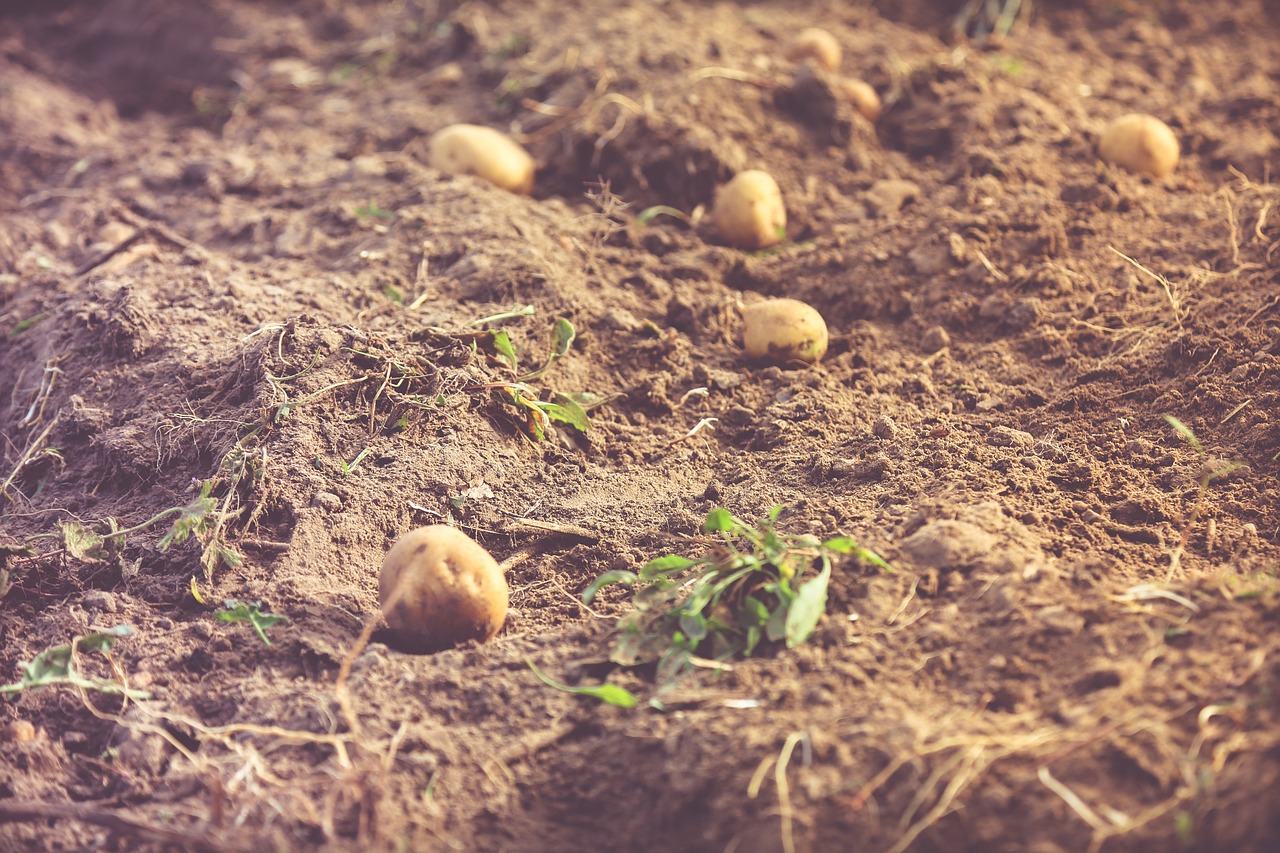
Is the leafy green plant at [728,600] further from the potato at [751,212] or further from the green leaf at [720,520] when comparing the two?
the potato at [751,212]

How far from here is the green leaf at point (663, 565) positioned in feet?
7.95

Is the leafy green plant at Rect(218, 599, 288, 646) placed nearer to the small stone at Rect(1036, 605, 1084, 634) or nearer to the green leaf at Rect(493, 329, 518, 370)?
the green leaf at Rect(493, 329, 518, 370)

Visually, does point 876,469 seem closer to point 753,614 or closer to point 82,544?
point 753,614

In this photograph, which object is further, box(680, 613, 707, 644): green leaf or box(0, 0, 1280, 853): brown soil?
box(680, 613, 707, 644): green leaf

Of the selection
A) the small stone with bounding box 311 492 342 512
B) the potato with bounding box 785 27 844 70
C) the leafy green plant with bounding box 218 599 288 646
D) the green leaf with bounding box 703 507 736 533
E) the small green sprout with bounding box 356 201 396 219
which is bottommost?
the leafy green plant with bounding box 218 599 288 646

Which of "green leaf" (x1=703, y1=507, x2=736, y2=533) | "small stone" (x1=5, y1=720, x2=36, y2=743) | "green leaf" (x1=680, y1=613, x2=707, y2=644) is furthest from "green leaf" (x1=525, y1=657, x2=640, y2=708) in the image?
"small stone" (x1=5, y1=720, x2=36, y2=743)

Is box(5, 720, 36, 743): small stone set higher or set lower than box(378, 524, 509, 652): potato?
lower

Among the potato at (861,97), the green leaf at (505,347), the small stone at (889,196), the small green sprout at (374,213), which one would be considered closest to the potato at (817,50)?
the potato at (861,97)

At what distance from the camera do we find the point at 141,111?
5453mm

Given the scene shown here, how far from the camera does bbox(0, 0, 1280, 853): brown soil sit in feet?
6.37

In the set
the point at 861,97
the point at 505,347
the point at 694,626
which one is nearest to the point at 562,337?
the point at 505,347

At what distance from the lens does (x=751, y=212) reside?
12.2 ft

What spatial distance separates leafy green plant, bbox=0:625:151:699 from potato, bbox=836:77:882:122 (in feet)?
10.7

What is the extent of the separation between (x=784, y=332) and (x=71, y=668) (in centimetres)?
205
